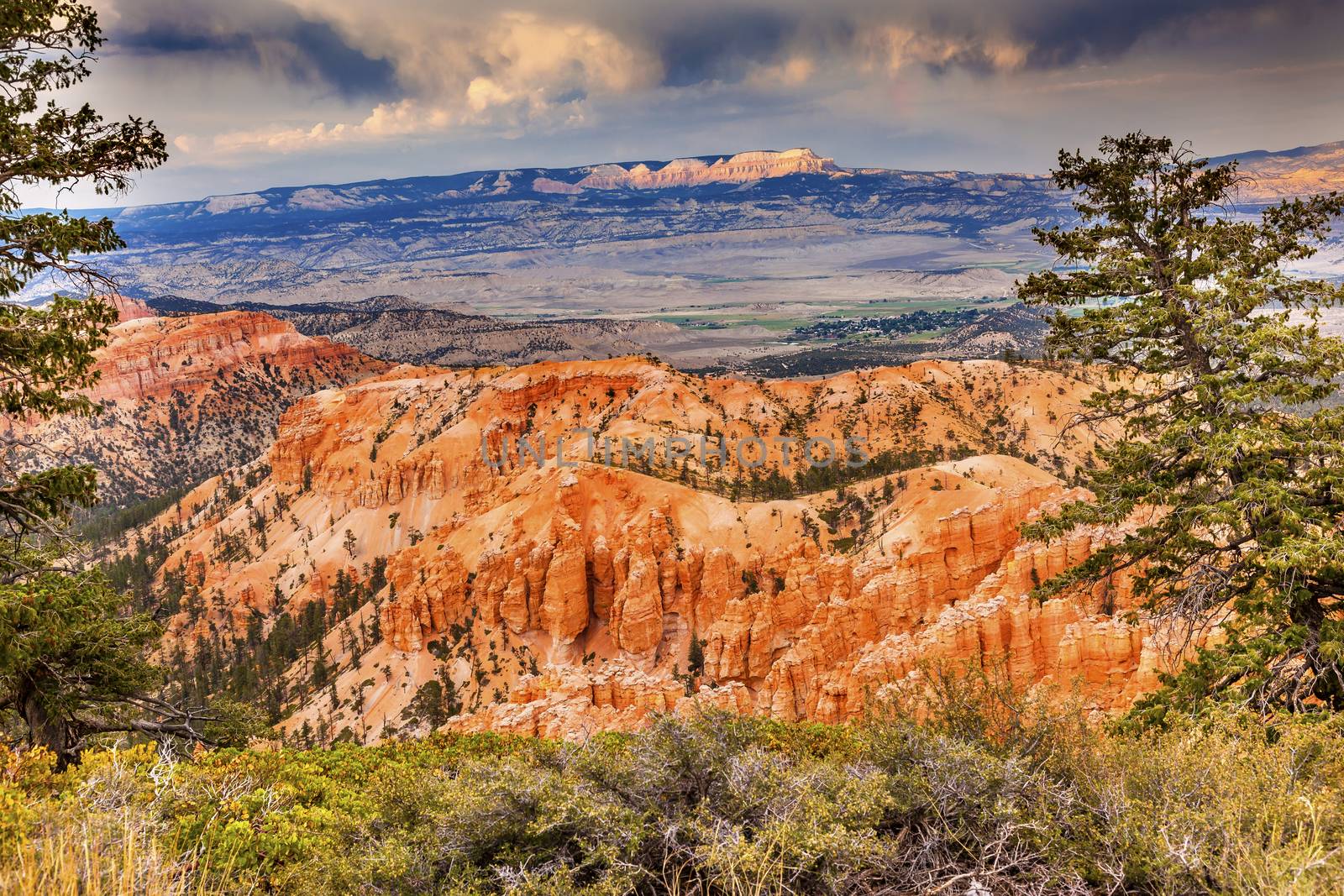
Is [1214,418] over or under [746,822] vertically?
over

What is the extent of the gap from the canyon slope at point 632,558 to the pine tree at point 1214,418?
138 centimetres

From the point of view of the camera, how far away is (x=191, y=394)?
176m

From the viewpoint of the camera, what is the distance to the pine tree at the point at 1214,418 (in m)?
10.8

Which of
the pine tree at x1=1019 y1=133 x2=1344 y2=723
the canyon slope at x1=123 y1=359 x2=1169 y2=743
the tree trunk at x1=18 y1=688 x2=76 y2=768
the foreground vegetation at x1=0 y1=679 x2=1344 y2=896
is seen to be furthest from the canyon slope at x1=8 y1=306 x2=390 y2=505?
the pine tree at x1=1019 y1=133 x2=1344 y2=723

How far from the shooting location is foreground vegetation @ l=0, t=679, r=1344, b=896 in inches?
273

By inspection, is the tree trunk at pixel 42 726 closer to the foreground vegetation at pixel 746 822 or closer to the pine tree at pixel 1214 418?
the foreground vegetation at pixel 746 822

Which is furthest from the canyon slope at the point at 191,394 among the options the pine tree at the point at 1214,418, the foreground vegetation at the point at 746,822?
the pine tree at the point at 1214,418

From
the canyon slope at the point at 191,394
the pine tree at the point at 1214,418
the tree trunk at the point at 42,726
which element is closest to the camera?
the pine tree at the point at 1214,418

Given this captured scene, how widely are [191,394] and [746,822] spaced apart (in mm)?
204712

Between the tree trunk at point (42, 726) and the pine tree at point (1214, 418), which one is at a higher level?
the pine tree at point (1214, 418)

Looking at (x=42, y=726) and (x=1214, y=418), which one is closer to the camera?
(x=1214, y=418)

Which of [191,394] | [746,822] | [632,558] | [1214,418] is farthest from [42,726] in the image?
[191,394]

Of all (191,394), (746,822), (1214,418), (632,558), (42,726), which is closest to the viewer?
(746,822)

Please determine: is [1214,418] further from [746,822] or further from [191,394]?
[191,394]
